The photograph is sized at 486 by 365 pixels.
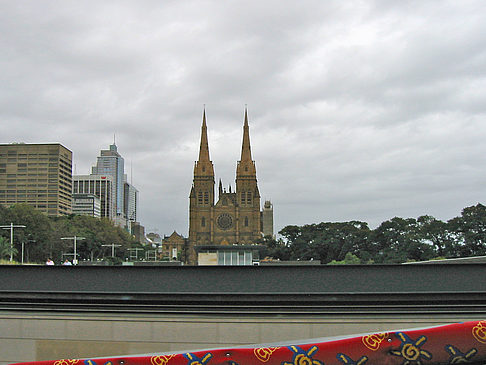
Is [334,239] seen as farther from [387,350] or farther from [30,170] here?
[30,170]

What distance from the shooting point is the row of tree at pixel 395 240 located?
208ft

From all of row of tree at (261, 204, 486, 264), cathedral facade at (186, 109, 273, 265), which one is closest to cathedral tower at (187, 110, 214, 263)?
cathedral facade at (186, 109, 273, 265)

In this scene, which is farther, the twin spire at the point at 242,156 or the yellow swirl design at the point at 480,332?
the twin spire at the point at 242,156

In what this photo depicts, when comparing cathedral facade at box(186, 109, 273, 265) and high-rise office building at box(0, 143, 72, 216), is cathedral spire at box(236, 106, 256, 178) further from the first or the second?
high-rise office building at box(0, 143, 72, 216)

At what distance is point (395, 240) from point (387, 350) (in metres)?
76.1

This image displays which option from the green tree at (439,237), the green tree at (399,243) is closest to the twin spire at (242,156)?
the green tree at (399,243)

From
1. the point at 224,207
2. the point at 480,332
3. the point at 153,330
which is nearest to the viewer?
the point at 480,332

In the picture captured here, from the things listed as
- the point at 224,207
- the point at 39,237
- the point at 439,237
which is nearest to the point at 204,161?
the point at 224,207

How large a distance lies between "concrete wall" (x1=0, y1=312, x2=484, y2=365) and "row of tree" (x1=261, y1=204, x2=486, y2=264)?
5094cm

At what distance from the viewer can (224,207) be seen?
182250 millimetres

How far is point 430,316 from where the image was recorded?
7398 mm

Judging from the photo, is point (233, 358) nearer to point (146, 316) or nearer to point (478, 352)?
point (478, 352)

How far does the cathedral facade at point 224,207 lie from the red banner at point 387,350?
569 ft

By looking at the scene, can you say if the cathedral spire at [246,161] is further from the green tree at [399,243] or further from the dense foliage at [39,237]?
the green tree at [399,243]
